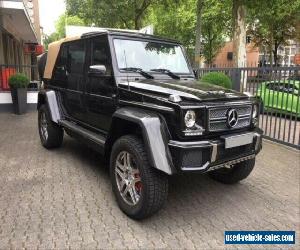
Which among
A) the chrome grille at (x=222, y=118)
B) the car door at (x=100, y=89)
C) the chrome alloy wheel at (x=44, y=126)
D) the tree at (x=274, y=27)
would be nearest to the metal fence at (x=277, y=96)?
the chrome grille at (x=222, y=118)

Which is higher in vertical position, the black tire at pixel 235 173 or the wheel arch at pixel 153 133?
the wheel arch at pixel 153 133

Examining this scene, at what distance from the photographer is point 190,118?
11.1ft

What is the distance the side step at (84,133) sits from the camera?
443cm

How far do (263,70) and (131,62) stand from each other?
406 centimetres

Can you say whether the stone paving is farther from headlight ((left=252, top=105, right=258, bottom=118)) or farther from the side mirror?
the side mirror

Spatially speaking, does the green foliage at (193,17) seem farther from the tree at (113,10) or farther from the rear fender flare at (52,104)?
the rear fender flare at (52,104)

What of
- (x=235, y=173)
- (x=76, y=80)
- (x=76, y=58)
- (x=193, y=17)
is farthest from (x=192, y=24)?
(x=235, y=173)

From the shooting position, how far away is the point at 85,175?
197 inches

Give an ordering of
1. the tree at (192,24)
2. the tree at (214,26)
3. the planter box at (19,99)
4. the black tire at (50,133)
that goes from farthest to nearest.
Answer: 1. the tree at (192,24)
2. the tree at (214,26)
3. the planter box at (19,99)
4. the black tire at (50,133)

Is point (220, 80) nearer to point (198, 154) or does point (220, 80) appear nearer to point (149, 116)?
point (149, 116)

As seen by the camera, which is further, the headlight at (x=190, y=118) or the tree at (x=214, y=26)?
the tree at (x=214, y=26)

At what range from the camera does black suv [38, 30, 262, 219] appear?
336 centimetres

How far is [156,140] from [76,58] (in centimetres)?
263

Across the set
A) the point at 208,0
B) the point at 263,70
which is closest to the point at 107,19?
the point at 208,0
